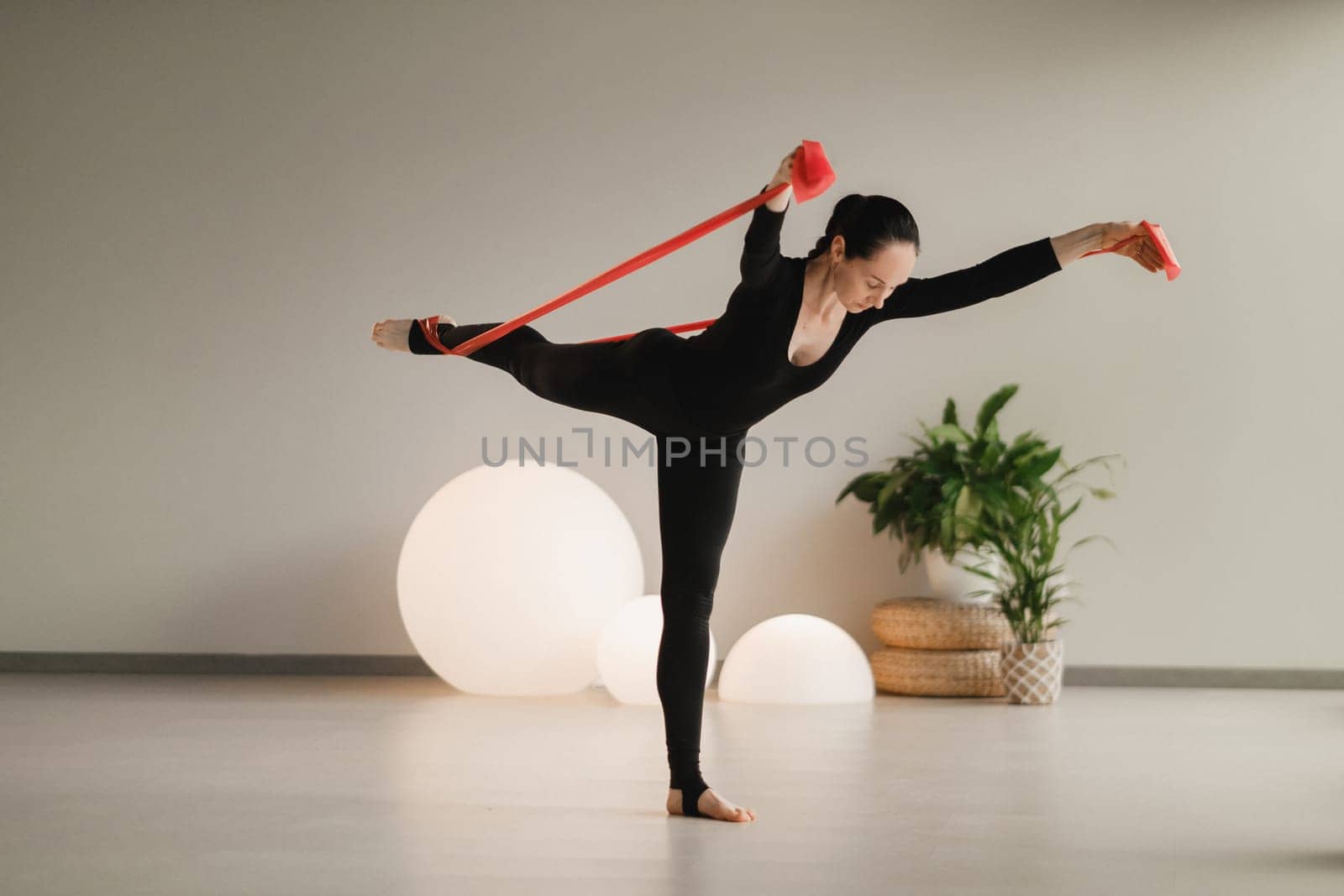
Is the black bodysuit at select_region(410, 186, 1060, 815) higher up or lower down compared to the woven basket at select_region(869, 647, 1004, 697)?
higher up

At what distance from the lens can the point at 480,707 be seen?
14.5 feet

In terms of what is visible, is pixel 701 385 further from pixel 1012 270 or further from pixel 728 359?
pixel 1012 270

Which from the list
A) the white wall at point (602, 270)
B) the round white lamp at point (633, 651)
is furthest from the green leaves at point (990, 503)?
the round white lamp at point (633, 651)

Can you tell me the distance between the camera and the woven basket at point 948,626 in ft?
15.4

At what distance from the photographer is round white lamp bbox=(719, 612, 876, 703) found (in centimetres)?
447

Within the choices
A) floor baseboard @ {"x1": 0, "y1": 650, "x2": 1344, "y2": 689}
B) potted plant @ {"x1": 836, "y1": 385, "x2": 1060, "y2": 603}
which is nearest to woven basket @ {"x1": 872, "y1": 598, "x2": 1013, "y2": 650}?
potted plant @ {"x1": 836, "y1": 385, "x2": 1060, "y2": 603}

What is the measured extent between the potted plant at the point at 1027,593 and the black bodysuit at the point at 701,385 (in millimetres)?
2133

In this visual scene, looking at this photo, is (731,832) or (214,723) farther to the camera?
(214,723)

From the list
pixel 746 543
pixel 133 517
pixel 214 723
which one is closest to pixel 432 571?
pixel 214 723

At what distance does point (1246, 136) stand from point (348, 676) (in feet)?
13.6

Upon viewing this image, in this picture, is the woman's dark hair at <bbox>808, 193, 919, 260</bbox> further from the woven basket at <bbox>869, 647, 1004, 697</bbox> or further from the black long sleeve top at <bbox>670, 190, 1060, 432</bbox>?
the woven basket at <bbox>869, 647, 1004, 697</bbox>

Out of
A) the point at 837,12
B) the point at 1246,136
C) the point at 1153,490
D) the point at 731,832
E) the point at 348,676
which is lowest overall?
the point at 348,676

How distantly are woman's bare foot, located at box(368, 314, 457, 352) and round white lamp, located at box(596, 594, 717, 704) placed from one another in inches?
65.2

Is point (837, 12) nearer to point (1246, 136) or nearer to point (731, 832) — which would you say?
point (1246, 136)
